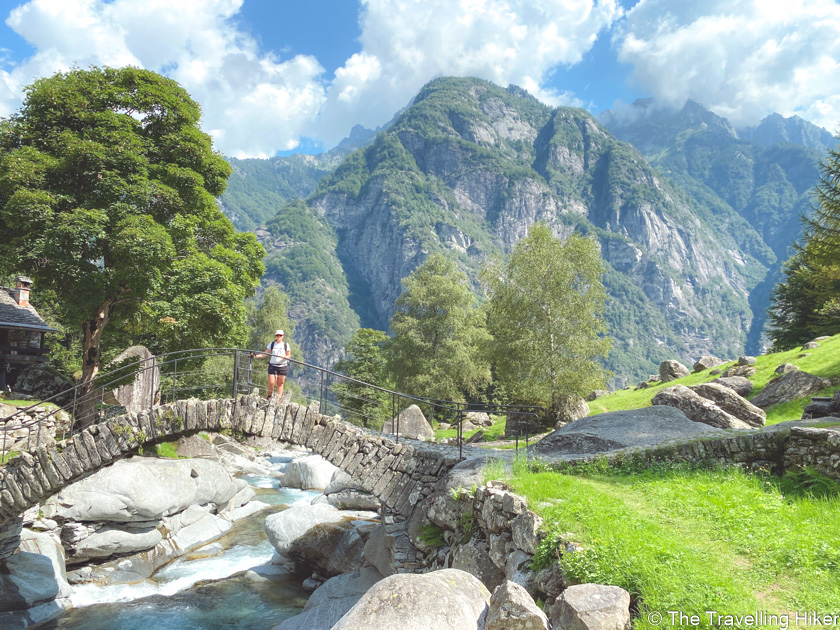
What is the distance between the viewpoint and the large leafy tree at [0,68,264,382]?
16484 millimetres

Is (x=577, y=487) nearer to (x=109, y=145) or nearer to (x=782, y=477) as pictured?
(x=782, y=477)

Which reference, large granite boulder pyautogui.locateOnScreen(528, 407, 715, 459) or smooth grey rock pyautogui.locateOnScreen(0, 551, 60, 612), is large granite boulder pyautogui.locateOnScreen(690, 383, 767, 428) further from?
smooth grey rock pyautogui.locateOnScreen(0, 551, 60, 612)

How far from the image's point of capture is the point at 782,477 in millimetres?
9719

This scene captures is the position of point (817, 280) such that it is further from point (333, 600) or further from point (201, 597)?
point (201, 597)

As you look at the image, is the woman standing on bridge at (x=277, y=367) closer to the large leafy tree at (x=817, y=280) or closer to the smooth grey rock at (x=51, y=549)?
the smooth grey rock at (x=51, y=549)

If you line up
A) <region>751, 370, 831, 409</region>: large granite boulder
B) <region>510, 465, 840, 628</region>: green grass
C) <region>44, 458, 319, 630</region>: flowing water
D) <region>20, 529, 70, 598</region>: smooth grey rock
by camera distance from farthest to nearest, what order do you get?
<region>751, 370, 831, 409</region>: large granite boulder, <region>20, 529, 70, 598</region>: smooth grey rock, <region>44, 458, 319, 630</region>: flowing water, <region>510, 465, 840, 628</region>: green grass

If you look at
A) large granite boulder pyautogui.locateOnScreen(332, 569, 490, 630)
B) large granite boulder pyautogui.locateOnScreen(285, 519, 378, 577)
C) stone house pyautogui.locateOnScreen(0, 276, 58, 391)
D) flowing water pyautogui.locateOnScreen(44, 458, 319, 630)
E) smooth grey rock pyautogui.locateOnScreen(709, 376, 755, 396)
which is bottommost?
flowing water pyautogui.locateOnScreen(44, 458, 319, 630)

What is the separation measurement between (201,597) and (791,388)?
859 inches

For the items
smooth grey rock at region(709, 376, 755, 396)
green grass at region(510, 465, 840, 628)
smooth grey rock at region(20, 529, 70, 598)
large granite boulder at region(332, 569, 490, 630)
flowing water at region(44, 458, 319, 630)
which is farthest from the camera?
smooth grey rock at region(709, 376, 755, 396)

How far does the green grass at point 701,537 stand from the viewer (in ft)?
17.6

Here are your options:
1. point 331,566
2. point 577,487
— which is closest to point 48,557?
point 331,566

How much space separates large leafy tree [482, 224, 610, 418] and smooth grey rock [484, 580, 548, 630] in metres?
21.1

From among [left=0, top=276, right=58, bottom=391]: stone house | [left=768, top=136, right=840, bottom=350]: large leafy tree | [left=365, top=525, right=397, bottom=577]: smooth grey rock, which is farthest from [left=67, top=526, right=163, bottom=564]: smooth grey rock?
[left=768, top=136, right=840, bottom=350]: large leafy tree

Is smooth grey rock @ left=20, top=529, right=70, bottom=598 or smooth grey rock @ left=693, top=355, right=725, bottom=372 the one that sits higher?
smooth grey rock @ left=693, top=355, right=725, bottom=372
